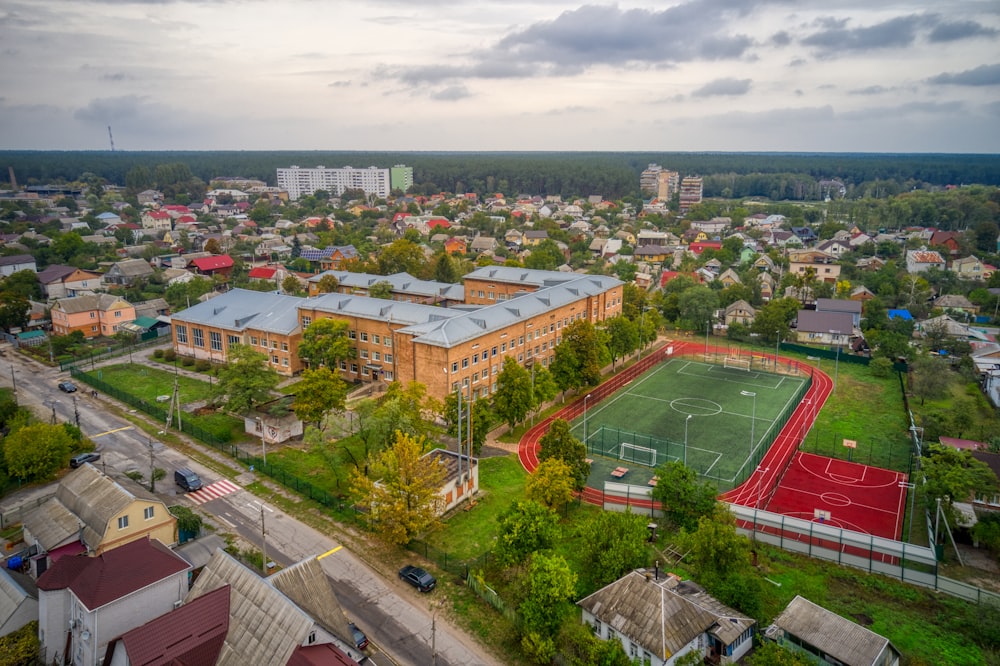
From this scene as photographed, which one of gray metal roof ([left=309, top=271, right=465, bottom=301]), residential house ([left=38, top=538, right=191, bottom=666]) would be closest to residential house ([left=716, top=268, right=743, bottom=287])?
gray metal roof ([left=309, top=271, right=465, bottom=301])

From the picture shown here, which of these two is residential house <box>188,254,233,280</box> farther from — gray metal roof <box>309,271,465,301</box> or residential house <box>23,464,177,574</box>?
residential house <box>23,464,177,574</box>

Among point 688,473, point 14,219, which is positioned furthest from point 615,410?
point 14,219

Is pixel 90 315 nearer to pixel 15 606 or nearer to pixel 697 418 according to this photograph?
pixel 15 606

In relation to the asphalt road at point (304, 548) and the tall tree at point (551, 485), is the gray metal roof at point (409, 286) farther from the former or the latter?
the tall tree at point (551, 485)

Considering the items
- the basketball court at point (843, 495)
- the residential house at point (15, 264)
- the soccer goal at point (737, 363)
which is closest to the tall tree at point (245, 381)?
the basketball court at point (843, 495)

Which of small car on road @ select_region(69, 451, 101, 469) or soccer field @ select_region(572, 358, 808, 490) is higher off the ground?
small car on road @ select_region(69, 451, 101, 469)

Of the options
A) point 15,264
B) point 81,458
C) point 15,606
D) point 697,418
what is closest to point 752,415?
point 697,418

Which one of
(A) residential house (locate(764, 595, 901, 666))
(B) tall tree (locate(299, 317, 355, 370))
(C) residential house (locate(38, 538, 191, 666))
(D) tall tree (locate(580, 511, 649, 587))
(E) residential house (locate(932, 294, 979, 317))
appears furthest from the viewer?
(E) residential house (locate(932, 294, 979, 317))
